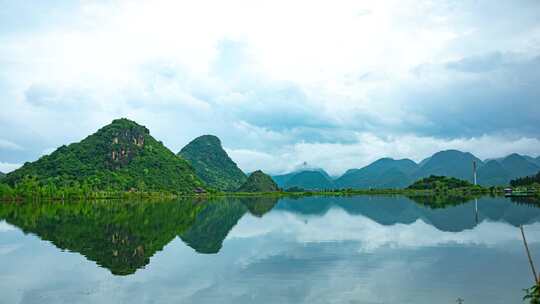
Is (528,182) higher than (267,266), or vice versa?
(528,182)

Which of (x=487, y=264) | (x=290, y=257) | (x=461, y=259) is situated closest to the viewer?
(x=487, y=264)

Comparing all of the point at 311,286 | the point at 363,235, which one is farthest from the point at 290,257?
the point at 363,235

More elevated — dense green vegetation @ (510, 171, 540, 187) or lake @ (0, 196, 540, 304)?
dense green vegetation @ (510, 171, 540, 187)

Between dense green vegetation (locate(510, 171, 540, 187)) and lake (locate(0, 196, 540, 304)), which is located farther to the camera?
dense green vegetation (locate(510, 171, 540, 187))

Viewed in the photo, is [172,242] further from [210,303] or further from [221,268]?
[210,303]

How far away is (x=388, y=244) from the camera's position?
32.8 meters

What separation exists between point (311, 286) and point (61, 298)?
10.6 metres

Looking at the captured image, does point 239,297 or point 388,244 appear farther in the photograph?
point 388,244

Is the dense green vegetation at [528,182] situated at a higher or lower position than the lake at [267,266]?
higher

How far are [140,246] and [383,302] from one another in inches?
822

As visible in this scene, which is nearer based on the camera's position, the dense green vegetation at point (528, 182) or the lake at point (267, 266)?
the lake at point (267, 266)

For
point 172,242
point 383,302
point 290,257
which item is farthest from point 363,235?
point 383,302

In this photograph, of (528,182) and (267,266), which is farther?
(528,182)

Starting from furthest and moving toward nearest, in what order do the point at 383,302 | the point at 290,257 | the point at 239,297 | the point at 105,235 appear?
the point at 105,235 < the point at 290,257 < the point at 239,297 < the point at 383,302
